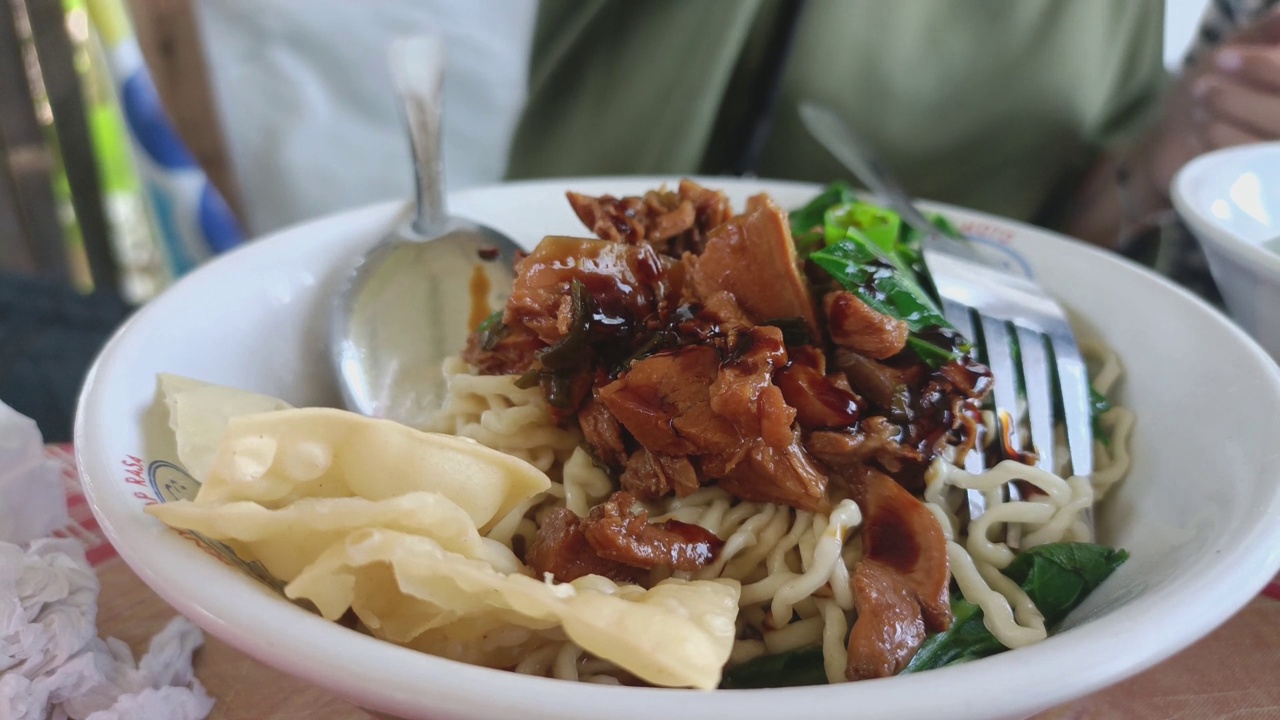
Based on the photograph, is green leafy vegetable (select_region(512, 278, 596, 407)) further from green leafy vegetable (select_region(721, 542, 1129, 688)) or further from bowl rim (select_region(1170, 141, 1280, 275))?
bowl rim (select_region(1170, 141, 1280, 275))

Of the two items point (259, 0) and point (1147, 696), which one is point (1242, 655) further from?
point (259, 0)

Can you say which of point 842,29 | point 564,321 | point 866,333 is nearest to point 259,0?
point 842,29

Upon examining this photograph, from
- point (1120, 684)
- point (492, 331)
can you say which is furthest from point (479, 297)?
point (1120, 684)

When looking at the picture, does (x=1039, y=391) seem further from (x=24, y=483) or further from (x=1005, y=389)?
(x=24, y=483)

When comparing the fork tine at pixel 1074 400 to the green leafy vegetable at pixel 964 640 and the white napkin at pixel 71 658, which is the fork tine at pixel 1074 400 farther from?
the white napkin at pixel 71 658

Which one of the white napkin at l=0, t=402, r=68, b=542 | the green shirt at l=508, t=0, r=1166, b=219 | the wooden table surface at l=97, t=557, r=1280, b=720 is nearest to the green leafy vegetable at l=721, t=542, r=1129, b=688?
the wooden table surface at l=97, t=557, r=1280, b=720

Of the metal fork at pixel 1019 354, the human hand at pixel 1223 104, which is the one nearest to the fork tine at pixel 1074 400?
the metal fork at pixel 1019 354
